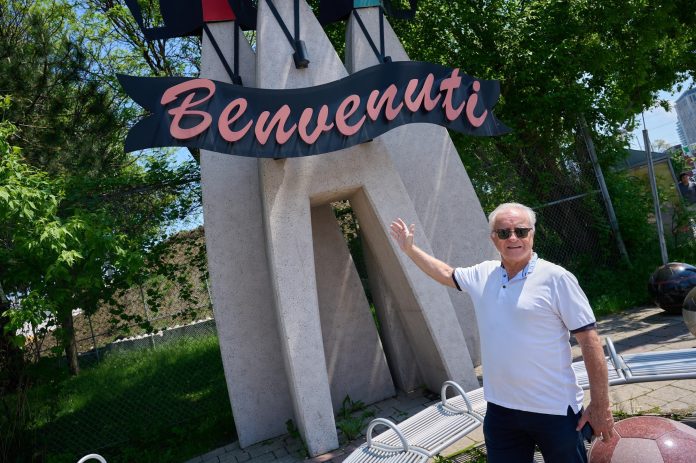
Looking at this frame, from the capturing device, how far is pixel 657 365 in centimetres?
435

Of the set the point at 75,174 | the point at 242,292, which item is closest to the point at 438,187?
the point at 242,292

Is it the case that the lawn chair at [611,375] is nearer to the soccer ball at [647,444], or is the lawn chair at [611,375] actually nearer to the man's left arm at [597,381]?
the soccer ball at [647,444]

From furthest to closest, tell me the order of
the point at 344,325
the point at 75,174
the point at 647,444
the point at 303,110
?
the point at 75,174 → the point at 344,325 → the point at 303,110 → the point at 647,444

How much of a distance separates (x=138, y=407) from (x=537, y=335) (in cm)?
664

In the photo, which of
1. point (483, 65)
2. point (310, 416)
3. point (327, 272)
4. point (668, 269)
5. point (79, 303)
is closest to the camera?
point (310, 416)

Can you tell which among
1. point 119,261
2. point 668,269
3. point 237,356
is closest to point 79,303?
point 119,261

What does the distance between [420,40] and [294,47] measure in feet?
14.6

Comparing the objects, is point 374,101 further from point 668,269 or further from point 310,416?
point 668,269

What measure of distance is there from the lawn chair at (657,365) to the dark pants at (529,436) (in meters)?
2.04

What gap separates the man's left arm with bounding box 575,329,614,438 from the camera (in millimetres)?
2242

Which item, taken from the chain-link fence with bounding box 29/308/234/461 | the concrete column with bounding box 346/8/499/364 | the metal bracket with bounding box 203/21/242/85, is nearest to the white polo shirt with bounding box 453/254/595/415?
the concrete column with bounding box 346/8/499/364

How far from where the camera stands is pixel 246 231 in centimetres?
596

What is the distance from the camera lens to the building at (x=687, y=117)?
13820 centimetres

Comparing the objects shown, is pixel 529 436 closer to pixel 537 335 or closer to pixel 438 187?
pixel 537 335
